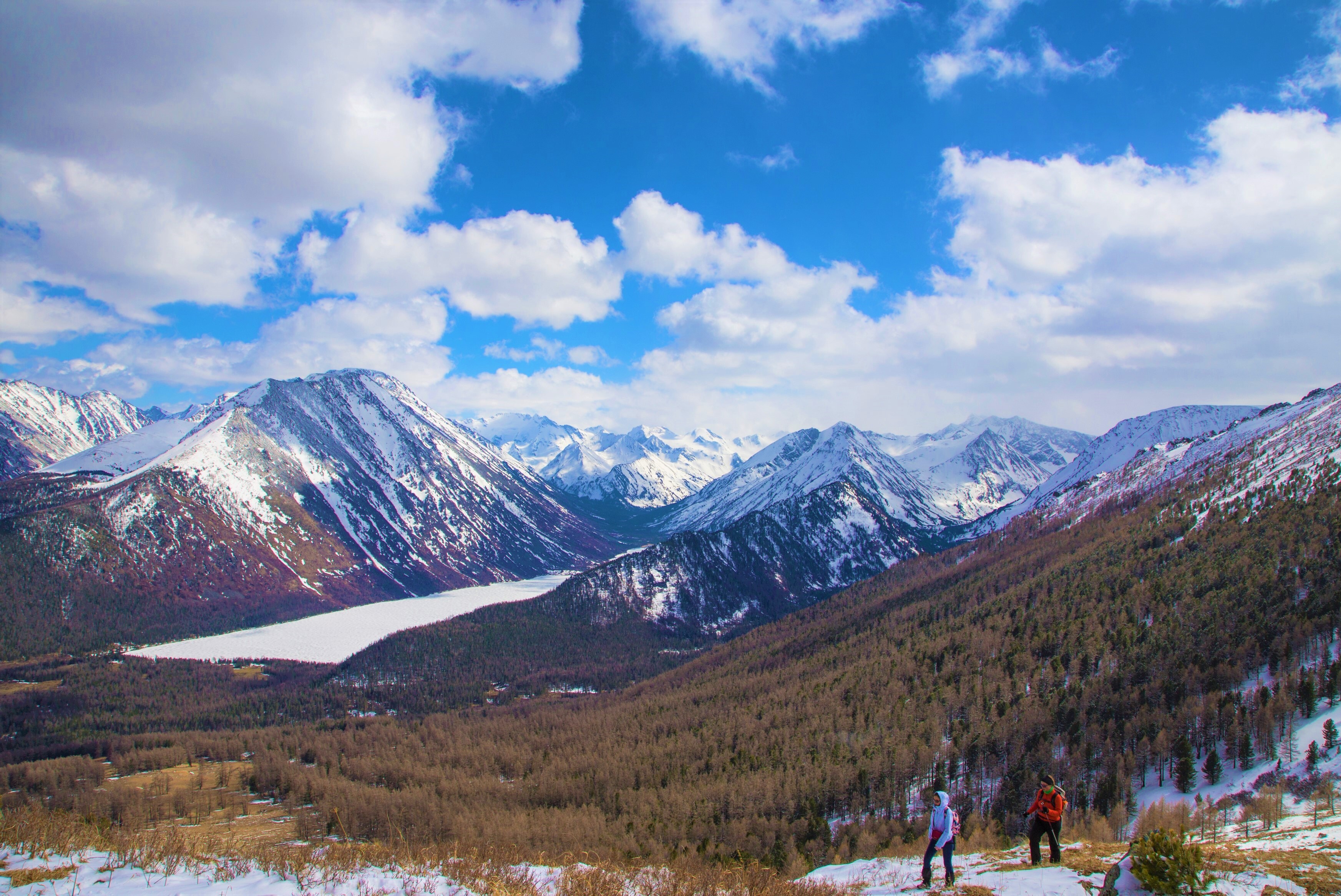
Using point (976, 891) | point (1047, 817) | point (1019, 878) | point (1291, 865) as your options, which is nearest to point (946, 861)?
point (976, 891)

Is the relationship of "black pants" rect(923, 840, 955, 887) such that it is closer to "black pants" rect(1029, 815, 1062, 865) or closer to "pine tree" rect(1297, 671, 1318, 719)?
"black pants" rect(1029, 815, 1062, 865)

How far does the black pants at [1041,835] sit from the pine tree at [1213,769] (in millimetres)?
52548

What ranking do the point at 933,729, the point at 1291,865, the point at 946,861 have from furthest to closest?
the point at 933,729 < the point at 946,861 < the point at 1291,865

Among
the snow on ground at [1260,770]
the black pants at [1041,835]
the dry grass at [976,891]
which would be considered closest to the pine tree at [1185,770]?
the snow on ground at [1260,770]

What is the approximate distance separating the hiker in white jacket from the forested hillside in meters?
41.9

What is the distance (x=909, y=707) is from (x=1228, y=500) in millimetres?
122900

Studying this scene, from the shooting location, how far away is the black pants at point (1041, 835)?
3491 cm

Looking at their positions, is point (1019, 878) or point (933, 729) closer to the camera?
point (1019, 878)

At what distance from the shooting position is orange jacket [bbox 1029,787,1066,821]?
34344mm

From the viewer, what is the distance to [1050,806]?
3450 cm

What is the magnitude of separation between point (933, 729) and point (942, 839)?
3454 inches

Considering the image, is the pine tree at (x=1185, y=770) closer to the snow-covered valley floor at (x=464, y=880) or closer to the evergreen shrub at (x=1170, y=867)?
Result: the snow-covered valley floor at (x=464, y=880)

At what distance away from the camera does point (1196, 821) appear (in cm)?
5619

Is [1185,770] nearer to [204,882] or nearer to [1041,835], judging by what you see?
[1041,835]
